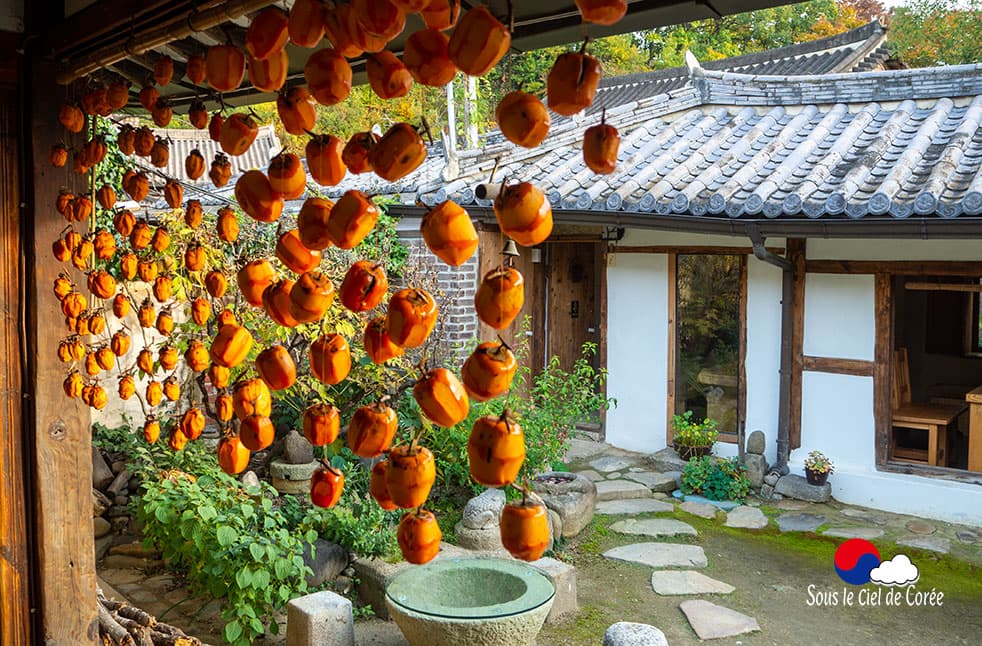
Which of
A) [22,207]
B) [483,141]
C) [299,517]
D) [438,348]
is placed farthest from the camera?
[483,141]

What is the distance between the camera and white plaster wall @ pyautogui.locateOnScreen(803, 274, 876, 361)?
7.04m

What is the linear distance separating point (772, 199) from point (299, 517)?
426 cm

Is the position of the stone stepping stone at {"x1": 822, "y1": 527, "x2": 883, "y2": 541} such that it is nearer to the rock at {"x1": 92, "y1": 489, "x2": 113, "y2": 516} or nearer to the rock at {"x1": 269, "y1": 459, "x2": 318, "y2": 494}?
the rock at {"x1": 269, "y1": 459, "x2": 318, "y2": 494}

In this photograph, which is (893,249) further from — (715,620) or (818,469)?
(715,620)

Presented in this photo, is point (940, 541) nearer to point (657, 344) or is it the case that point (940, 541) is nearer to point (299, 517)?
point (657, 344)

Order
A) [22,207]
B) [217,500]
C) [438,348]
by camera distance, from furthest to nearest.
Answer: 1. [438,348]
2. [217,500]
3. [22,207]

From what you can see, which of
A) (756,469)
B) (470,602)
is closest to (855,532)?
(756,469)

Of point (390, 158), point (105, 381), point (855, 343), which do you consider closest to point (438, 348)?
point (105, 381)

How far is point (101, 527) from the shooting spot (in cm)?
594

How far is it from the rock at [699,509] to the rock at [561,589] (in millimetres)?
2205

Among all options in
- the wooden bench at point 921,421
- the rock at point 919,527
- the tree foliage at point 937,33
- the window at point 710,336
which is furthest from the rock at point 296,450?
the tree foliage at point 937,33

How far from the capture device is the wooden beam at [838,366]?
23.2 ft

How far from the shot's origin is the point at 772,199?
6.50 m

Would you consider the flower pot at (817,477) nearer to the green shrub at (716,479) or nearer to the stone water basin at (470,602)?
the green shrub at (716,479)
